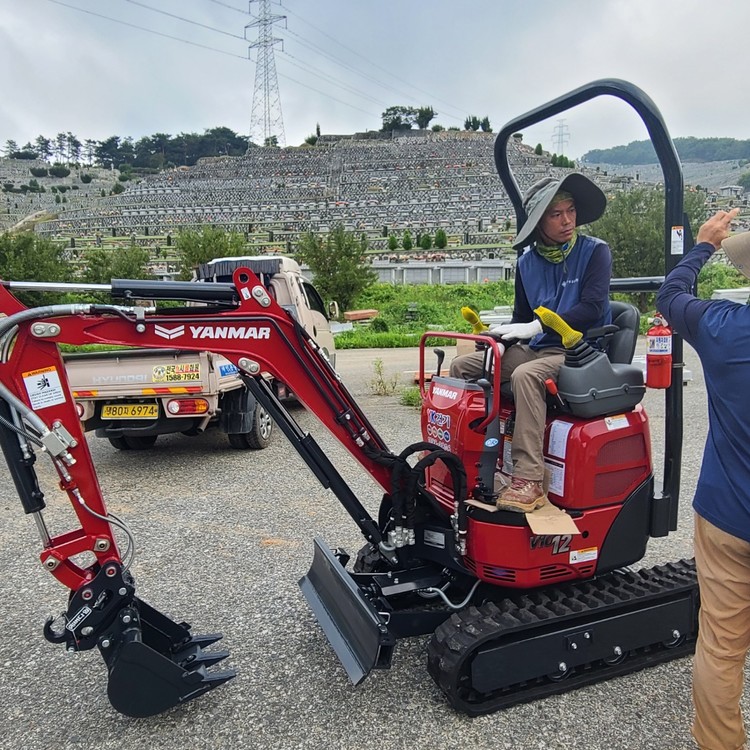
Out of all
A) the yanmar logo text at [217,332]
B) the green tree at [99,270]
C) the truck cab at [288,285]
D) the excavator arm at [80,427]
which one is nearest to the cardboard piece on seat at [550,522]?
the excavator arm at [80,427]

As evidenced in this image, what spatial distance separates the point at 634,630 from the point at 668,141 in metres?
2.46

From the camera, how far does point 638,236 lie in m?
23.8

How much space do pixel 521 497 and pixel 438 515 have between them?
0.49 metres

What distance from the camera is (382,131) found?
103 m

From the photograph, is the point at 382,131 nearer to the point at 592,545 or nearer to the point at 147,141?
the point at 147,141

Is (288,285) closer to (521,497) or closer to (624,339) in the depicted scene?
(624,339)

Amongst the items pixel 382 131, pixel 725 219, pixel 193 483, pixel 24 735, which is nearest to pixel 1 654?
pixel 24 735

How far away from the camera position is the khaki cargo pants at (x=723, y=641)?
95.7 inches

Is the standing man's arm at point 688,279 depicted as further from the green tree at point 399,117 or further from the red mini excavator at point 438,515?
the green tree at point 399,117

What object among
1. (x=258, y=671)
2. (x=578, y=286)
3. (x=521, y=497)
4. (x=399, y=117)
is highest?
(x=399, y=117)

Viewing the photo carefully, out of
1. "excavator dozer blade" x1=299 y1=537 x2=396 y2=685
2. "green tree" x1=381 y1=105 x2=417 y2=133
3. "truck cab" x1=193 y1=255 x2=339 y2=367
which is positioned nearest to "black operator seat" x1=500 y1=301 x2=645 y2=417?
"excavator dozer blade" x1=299 y1=537 x2=396 y2=685

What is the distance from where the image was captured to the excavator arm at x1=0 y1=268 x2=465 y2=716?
2.77 metres

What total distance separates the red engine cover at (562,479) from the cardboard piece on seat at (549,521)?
0.08 meters

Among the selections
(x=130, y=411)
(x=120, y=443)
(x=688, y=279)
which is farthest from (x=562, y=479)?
(x=120, y=443)
